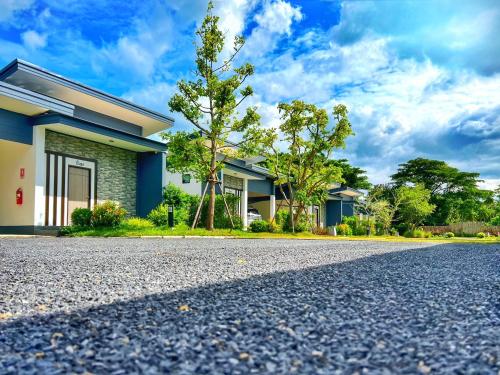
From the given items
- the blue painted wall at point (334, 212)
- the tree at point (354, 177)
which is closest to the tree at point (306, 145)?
the blue painted wall at point (334, 212)

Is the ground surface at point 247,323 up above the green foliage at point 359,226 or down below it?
above

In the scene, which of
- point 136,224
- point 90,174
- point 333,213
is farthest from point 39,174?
point 333,213

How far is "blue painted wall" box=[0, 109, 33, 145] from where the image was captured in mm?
12156

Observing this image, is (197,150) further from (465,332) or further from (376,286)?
(465,332)

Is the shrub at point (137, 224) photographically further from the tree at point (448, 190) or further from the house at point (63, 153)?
the tree at point (448, 190)

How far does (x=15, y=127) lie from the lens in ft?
40.9

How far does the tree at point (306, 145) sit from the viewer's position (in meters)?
19.0

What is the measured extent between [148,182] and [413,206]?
22.4m

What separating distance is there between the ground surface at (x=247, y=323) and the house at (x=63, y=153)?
9877mm

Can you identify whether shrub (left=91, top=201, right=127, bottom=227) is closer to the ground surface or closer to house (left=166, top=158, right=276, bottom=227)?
house (left=166, top=158, right=276, bottom=227)

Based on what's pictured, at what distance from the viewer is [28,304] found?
2.74 m

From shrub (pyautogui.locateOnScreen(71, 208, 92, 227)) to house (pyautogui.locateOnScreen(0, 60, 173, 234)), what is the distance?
0.78 metres

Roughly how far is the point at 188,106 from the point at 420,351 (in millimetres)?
13753

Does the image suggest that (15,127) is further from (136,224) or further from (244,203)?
(244,203)
